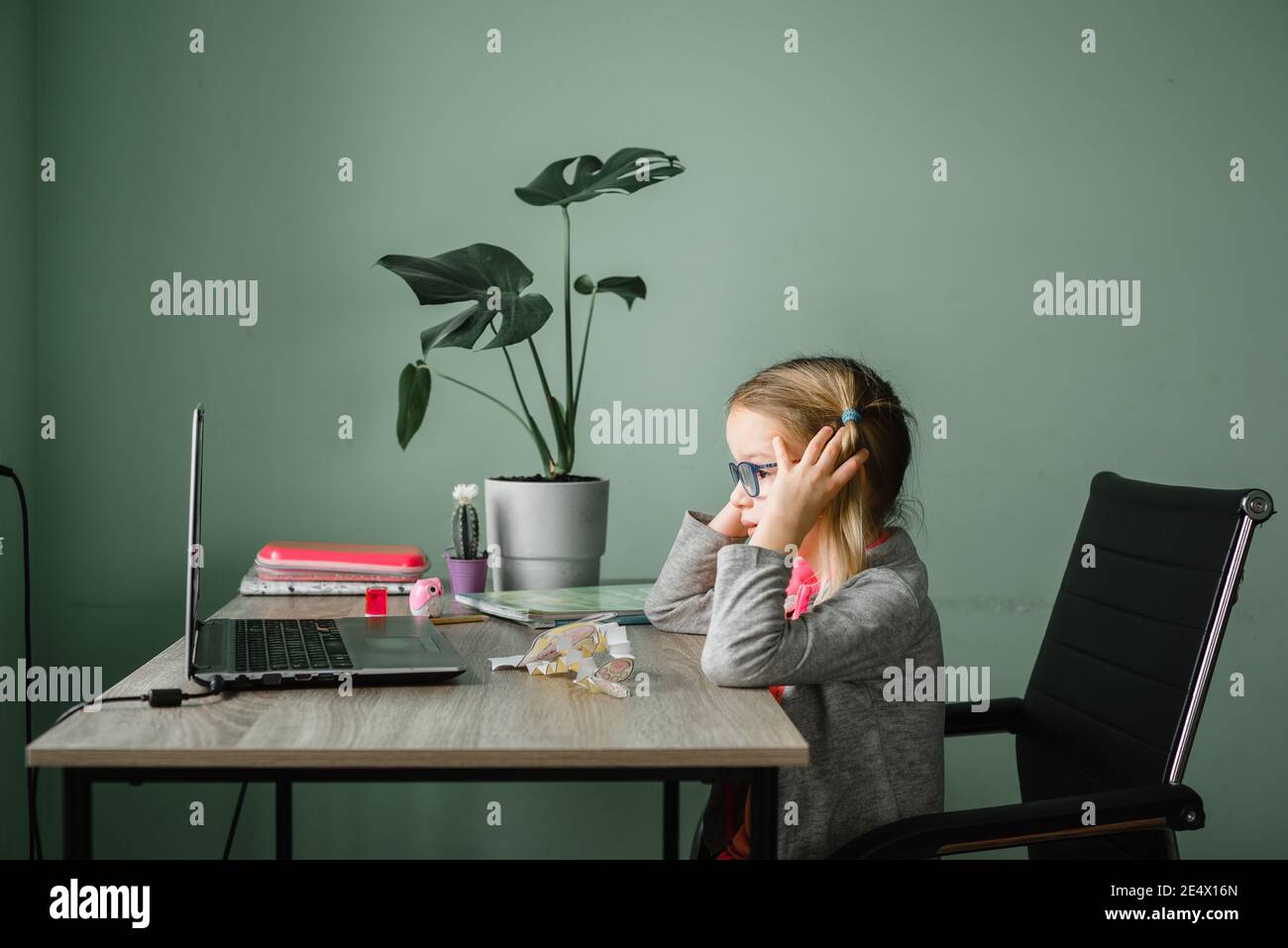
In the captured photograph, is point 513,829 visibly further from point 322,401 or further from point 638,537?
point 322,401

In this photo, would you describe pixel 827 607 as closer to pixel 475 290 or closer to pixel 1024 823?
pixel 1024 823

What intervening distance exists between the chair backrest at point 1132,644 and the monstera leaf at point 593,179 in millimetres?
926

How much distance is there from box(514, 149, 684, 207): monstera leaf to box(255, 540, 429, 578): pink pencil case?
672 millimetres

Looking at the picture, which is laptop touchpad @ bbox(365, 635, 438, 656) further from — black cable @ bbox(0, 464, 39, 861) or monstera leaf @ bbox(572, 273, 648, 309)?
black cable @ bbox(0, 464, 39, 861)

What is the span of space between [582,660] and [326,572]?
769 mm

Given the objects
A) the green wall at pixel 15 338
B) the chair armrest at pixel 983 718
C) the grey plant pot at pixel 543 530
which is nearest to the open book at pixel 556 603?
the grey plant pot at pixel 543 530

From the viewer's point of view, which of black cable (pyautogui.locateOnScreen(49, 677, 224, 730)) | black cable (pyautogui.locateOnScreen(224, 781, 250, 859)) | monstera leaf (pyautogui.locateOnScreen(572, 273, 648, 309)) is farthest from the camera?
black cable (pyautogui.locateOnScreen(224, 781, 250, 859))

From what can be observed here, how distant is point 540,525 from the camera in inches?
75.5

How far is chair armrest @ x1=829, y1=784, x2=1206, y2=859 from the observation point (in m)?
1.15

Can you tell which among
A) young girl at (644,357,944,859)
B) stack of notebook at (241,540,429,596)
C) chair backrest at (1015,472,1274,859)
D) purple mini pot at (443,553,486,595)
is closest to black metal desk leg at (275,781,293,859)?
stack of notebook at (241,540,429,596)

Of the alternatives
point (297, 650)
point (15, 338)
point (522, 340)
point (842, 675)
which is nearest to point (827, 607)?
point (842, 675)

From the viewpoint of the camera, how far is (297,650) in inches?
52.4

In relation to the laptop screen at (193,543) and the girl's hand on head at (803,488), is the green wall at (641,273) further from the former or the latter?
the laptop screen at (193,543)
